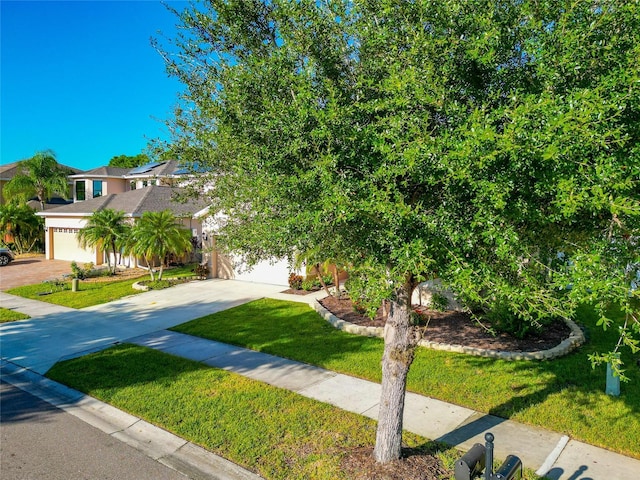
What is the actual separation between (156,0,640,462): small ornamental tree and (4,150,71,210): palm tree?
119ft

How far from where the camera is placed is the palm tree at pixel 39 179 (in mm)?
34875

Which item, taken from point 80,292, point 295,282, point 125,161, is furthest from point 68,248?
point 125,161

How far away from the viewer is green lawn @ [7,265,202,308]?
52.9ft

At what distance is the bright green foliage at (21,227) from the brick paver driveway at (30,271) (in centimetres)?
241

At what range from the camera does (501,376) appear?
798cm

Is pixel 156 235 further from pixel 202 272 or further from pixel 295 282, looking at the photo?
pixel 295 282

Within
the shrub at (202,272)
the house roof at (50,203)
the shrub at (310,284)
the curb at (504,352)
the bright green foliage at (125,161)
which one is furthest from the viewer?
the bright green foliage at (125,161)

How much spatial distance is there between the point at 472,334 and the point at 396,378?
208 inches

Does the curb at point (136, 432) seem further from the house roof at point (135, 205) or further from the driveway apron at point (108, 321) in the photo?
the house roof at point (135, 205)

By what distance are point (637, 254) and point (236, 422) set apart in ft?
17.9

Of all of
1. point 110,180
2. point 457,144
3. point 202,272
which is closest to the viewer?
point 457,144

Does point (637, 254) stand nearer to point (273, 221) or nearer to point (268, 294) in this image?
point (273, 221)

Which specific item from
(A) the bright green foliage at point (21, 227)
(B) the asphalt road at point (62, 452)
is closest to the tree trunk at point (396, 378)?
(B) the asphalt road at point (62, 452)

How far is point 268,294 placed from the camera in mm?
15898
